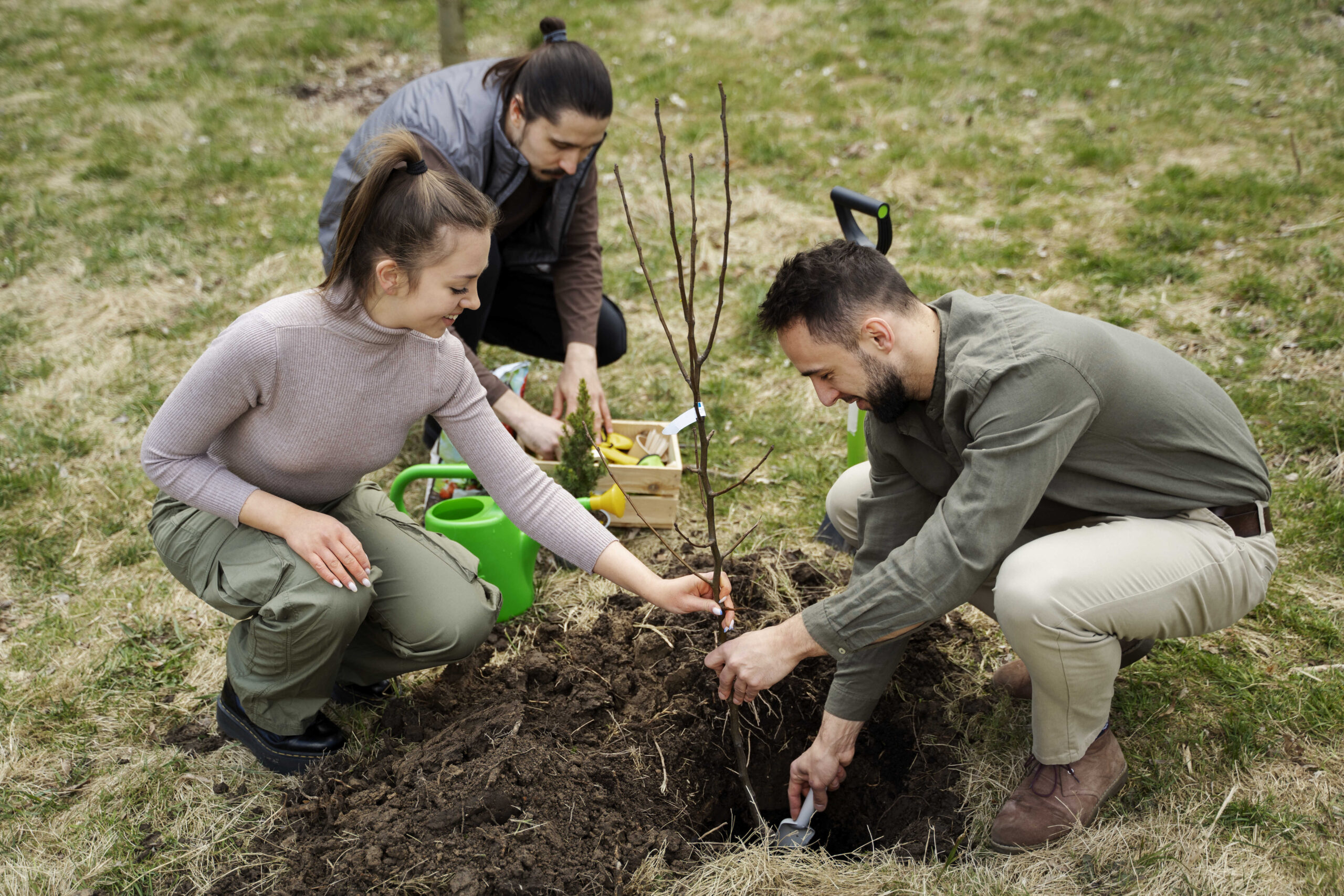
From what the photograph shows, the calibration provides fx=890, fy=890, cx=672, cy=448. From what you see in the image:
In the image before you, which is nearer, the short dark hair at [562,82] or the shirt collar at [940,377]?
the shirt collar at [940,377]

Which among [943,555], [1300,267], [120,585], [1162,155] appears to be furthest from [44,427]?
[1162,155]

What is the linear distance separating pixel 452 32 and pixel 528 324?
4.03 meters

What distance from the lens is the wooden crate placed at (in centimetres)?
339

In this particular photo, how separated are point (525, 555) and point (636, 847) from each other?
111 centimetres

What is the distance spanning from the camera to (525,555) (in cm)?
301

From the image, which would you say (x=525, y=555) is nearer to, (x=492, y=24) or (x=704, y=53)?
(x=704, y=53)

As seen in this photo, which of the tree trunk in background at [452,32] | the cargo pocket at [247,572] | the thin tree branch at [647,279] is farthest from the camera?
the tree trunk in background at [452,32]

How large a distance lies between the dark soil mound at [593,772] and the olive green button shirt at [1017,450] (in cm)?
40

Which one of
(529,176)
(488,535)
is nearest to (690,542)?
(488,535)

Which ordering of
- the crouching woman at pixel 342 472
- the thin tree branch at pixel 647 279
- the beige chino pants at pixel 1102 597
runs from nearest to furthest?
the thin tree branch at pixel 647 279 < the beige chino pants at pixel 1102 597 < the crouching woman at pixel 342 472

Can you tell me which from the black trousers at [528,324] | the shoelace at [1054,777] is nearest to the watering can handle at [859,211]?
the black trousers at [528,324]

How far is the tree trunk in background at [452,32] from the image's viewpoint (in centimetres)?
692

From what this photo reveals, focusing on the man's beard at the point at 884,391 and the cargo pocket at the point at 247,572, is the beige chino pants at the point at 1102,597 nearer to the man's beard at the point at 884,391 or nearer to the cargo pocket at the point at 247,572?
the man's beard at the point at 884,391

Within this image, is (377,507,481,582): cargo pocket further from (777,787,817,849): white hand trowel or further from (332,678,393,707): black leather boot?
(777,787,817,849): white hand trowel
